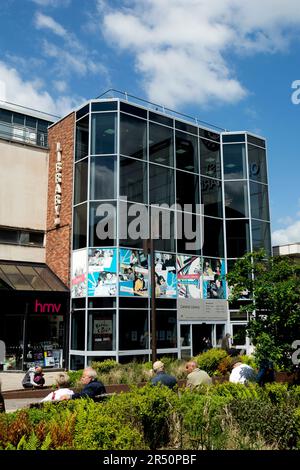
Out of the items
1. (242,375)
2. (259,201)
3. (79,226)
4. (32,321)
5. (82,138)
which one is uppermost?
(82,138)

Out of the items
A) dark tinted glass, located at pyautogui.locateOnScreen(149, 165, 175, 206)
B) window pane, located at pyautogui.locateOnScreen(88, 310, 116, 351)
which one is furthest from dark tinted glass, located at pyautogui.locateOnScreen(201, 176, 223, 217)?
window pane, located at pyautogui.locateOnScreen(88, 310, 116, 351)

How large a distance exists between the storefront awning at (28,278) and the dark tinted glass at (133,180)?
5.04 meters

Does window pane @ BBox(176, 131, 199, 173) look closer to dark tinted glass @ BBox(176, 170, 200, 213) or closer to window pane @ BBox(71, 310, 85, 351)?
dark tinted glass @ BBox(176, 170, 200, 213)

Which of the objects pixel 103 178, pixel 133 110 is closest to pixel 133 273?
pixel 103 178

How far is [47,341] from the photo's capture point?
2028 centimetres

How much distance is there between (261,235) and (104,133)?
Answer: 32.2 feet

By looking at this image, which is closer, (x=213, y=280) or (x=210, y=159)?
(x=213, y=280)

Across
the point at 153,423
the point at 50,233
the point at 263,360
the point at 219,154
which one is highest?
the point at 219,154

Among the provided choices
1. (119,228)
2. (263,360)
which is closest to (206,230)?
(119,228)

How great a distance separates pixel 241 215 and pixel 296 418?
59.7ft

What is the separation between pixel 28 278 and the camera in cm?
2067

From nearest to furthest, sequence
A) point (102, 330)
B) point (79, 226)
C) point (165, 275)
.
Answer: point (102, 330), point (79, 226), point (165, 275)

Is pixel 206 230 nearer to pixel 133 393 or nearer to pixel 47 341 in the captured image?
pixel 47 341

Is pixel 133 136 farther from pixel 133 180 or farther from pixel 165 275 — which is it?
pixel 165 275
